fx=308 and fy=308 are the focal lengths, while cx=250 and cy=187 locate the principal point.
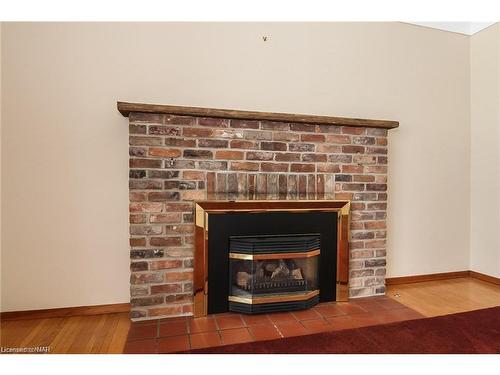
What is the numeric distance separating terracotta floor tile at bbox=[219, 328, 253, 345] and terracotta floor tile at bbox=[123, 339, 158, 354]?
0.37 meters

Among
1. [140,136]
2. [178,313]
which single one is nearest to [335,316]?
[178,313]

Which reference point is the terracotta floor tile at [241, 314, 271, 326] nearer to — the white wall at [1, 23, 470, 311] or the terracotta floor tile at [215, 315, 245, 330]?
the terracotta floor tile at [215, 315, 245, 330]

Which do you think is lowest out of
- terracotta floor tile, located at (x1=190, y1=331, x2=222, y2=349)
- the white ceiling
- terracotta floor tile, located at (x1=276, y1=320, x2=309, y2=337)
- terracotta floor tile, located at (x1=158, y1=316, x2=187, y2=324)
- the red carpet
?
terracotta floor tile, located at (x1=276, y1=320, x2=309, y2=337)

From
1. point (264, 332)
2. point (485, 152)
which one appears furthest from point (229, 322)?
point (485, 152)

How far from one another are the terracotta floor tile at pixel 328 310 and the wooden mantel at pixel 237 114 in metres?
1.27

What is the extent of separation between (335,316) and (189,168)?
133cm

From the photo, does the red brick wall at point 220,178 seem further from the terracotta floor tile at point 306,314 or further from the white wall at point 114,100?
the terracotta floor tile at point 306,314

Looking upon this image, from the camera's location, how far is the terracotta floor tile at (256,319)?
74.1 inches

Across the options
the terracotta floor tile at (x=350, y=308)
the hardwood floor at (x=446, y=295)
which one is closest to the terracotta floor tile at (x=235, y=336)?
the terracotta floor tile at (x=350, y=308)

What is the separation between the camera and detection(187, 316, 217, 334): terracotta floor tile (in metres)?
1.80

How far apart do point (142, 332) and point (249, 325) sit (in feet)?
2.03

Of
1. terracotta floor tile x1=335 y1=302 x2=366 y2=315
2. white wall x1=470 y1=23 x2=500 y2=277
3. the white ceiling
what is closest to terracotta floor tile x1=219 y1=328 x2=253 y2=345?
terracotta floor tile x1=335 y1=302 x2=366 y2=315

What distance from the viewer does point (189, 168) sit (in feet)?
6.44
